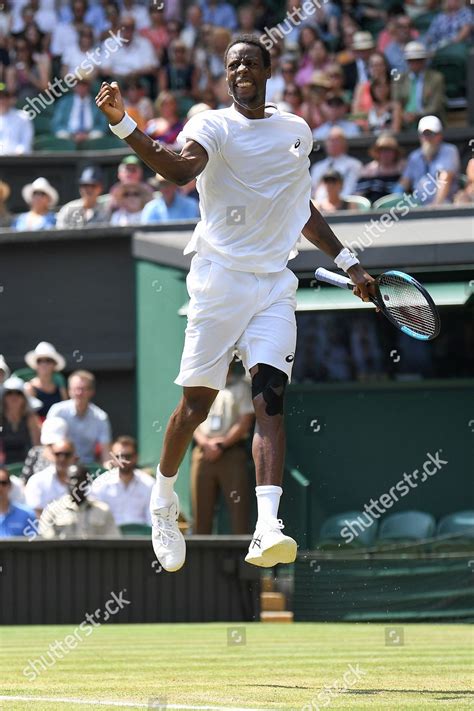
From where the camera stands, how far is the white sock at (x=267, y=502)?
6.26 m

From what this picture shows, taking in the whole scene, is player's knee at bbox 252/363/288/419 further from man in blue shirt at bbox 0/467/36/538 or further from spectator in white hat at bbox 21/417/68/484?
spectator in white hat at bbox 21/417/68/484

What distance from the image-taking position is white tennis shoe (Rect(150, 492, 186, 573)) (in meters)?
6.94

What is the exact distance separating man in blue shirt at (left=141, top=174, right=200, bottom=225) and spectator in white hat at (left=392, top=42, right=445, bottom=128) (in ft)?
7.95

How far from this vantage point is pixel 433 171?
1360cm

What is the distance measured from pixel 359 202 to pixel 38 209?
11.3ft

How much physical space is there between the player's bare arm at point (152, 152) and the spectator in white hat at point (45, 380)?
24.9 feet

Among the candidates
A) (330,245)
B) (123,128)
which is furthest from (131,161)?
(123,128)

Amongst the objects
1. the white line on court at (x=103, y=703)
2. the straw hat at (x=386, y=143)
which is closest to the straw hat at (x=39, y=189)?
the straw hat at (x=386, y=143)

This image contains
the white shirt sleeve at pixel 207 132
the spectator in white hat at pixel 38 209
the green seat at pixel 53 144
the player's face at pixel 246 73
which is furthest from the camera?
the green seat at pixel 53 144

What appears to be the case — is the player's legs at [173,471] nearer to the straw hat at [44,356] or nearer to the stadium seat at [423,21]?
the straw hat at [44,356]

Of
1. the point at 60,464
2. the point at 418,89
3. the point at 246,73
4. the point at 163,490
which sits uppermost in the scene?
the point at 418,89

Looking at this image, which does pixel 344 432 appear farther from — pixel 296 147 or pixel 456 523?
pixel 296 147

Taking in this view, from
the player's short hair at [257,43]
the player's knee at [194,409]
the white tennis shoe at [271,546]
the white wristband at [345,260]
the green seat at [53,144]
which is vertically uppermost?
the green seat at [53,144]

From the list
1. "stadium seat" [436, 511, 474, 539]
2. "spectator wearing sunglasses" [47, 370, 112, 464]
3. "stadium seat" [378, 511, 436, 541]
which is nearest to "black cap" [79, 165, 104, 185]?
"spectator wearing sunglasses" [47, 370, 112, 464]
